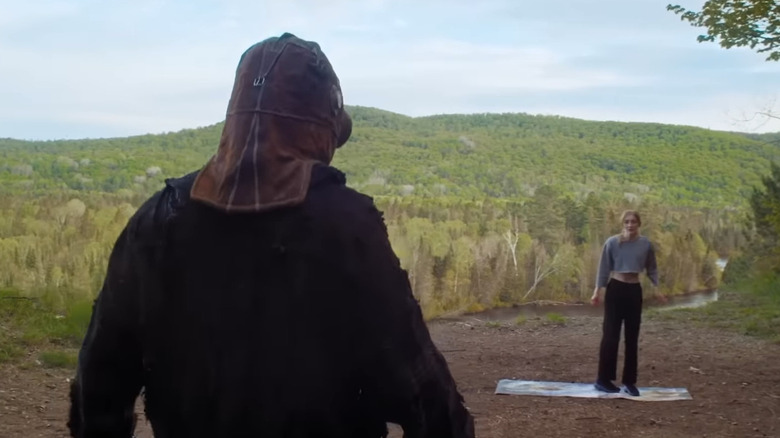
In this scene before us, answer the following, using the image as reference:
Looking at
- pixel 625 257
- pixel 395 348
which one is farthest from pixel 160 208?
pixel 625 257

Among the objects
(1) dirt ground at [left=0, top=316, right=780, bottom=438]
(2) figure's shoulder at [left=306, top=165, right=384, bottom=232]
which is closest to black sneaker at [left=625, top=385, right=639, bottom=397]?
(1) dirt ground at [left=0, top=316, right=780, bottom=438]

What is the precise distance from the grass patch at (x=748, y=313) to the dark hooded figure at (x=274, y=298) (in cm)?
1138

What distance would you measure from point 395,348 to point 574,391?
22.4 feet

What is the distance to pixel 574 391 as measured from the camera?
7840 millimetres

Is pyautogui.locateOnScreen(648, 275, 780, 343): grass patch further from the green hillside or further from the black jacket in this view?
the green hillside

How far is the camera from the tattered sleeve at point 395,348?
139 cm

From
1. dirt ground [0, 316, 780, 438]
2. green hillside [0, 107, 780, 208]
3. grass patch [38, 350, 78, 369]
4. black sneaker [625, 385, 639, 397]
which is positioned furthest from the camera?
A: green hillside [0, 107, 780, 208]

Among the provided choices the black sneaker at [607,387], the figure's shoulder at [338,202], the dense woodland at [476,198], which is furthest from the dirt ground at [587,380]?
the figure's shoulder at [338,202]

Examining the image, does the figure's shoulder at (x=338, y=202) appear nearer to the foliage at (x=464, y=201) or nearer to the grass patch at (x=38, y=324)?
the foliage at (x=464, y=201)

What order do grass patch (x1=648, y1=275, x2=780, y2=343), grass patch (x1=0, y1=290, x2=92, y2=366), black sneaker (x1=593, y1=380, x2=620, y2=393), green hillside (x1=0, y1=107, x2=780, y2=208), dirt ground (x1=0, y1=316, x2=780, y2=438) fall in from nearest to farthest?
1. dirt ground (x1=0, y1=316, x2=780, y2=438)
2. black sneaker (x1=593, y1=380, x2=620, y2=393)
3. grass patch (x1=0, y1=290, x2=92, y2=366)
4. grass patch (x1=648, y1=275, x2=780, y2=343)
5. green hillside (x1=0, y1=107, x2=780, y2=208)

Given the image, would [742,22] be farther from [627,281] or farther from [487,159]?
[487,159]

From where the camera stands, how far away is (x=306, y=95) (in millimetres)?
1488

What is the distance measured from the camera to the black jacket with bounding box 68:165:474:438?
4.51ft

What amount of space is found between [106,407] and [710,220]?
4655cm
